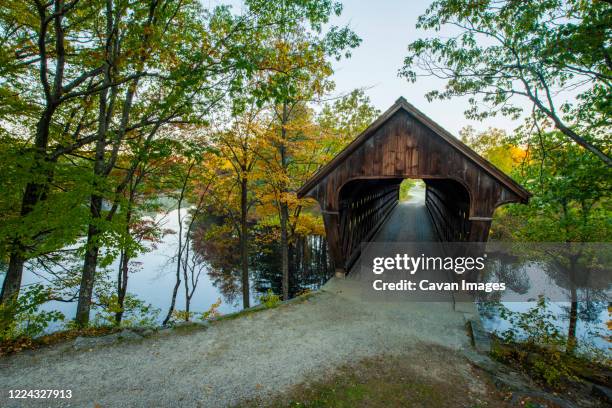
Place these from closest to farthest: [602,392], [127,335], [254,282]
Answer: [602,392] < [127,335] < [254,282]

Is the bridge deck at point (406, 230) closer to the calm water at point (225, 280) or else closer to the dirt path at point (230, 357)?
the calm water at point (225, 280)

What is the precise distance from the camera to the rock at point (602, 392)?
4.09 m

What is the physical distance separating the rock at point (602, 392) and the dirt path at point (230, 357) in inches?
69.1

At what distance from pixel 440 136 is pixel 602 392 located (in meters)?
5.53

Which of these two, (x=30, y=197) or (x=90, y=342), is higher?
(x=30, y=197)

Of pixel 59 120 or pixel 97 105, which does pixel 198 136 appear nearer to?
pixel 97 105

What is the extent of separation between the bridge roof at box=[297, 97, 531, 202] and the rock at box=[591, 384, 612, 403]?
391cm

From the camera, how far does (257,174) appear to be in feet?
39.0

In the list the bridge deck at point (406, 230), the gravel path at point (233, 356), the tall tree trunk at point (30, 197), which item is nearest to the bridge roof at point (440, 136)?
the gravel path at point (233, 356)

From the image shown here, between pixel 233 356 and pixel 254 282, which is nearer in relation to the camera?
pixel 233 356

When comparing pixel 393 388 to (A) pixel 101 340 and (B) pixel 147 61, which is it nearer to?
(A) pixel 101 340

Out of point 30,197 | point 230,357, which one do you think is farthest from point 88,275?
point 230,357

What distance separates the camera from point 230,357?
195 inches

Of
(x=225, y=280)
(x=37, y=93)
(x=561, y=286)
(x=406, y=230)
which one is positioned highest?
(x=37, y=93)
